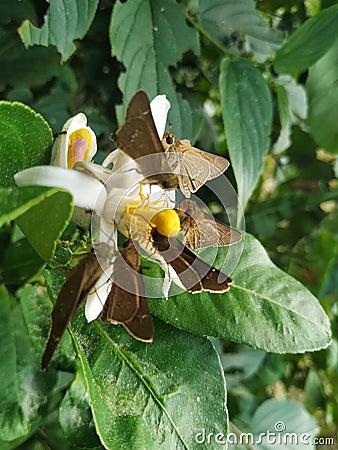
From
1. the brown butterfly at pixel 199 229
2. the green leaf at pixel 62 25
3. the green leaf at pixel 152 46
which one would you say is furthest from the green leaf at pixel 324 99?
the brown butterfly at pixel 199 229

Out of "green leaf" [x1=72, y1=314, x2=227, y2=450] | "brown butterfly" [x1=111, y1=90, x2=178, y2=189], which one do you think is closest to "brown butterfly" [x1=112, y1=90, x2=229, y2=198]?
"brown butterfly" [x1=111, y1=90, x2=178, y2=189]

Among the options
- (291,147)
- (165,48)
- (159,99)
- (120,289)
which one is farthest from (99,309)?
(291,147)

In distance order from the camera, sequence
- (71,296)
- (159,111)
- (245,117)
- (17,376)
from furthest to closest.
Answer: (245,117) → (17,376) → (159,111) → (71,296)

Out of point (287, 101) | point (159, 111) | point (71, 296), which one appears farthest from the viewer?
point (287, 101)

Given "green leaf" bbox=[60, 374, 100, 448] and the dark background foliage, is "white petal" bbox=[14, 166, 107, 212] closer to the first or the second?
the dark background foliage

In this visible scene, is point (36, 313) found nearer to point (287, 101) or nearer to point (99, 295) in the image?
point (99, 295)

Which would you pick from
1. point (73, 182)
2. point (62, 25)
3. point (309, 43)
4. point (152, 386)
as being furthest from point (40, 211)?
point (309, 43)

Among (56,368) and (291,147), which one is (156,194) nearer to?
(56,368)
